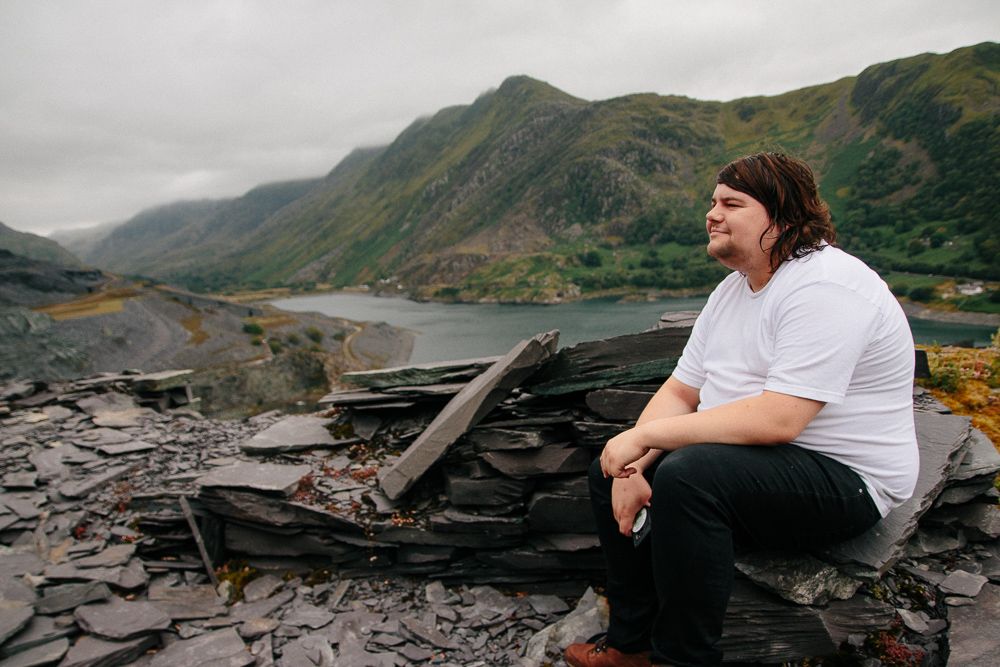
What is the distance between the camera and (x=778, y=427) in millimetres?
2086

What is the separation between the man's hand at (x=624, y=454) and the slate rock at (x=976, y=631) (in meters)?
2.06

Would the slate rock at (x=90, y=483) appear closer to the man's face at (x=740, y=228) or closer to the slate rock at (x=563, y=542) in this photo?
the slate rock at (x=563, y=542)

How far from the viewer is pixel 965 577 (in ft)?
9.96

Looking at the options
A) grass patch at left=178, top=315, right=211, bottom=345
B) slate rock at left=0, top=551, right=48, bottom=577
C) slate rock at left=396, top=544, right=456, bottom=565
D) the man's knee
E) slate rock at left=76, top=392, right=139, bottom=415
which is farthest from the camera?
grass patch at left=178, top=315, right=211, bottom=345

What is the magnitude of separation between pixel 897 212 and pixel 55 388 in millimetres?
80704

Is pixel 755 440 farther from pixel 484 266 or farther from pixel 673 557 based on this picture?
pixel 484 266

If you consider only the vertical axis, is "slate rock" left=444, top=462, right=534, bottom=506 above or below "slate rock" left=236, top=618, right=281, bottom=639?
above

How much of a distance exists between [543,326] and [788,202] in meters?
44.4

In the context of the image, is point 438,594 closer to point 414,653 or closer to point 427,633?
point 427,633

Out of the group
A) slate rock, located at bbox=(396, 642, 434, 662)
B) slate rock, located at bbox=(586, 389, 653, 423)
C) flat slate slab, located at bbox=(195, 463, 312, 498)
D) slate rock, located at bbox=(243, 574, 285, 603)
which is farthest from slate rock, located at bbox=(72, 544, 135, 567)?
slate rock, located at bbox=(586, 389, 653, 423)

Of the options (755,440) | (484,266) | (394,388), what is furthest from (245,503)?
(484,266)

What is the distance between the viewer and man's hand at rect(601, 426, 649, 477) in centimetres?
243

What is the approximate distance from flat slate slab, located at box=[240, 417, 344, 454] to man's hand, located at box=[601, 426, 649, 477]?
5534 mm

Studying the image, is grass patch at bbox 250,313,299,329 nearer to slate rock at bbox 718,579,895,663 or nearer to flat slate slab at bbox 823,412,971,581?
slate rock at bbox 718,579,895,663
